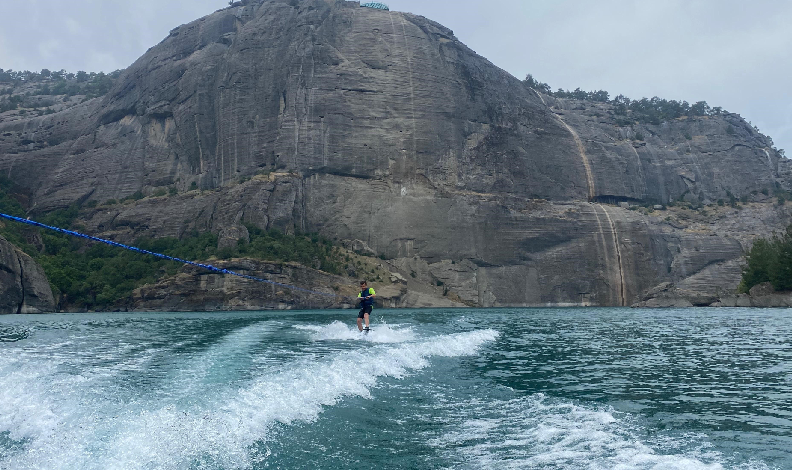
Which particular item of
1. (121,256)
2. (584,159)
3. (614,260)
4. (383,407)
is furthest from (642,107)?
(383,407)

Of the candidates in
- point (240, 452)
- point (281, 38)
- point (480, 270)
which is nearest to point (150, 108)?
point (281, 38)

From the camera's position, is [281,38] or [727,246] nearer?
[727,246]

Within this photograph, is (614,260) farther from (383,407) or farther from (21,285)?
(383,407)

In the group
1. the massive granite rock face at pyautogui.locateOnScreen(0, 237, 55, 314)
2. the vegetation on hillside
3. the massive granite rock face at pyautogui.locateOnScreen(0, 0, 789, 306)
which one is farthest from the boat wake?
the massive granite rock face at pyautogui.locateOnScreen(0, 0, 789, 306)

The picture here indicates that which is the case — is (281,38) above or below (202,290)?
above

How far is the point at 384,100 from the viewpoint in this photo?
74312mm

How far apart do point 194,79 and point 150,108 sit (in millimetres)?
7195

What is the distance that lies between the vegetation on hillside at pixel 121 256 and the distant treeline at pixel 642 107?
5541cm

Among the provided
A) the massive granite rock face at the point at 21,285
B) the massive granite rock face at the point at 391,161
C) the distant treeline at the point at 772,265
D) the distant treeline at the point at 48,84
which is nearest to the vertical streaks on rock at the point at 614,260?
the massive granite rock face at the point at 391,161

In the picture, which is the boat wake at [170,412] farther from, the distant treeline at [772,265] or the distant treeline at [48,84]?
the distant treeline at [48,84]

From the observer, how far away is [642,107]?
100812 mm

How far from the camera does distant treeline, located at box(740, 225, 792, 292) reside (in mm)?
49906

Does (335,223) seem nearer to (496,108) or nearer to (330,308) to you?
(330,308)

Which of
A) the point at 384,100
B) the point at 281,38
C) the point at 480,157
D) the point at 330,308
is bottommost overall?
the point at 330,308
